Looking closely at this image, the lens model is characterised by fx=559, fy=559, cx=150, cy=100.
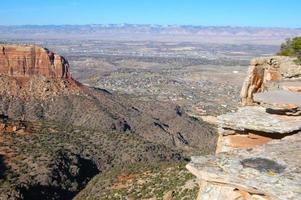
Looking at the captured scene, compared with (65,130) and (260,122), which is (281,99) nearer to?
(260,122)

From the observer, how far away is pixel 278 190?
8141 millimetres

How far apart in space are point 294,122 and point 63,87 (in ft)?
249

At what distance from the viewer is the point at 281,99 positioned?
11.7 metres

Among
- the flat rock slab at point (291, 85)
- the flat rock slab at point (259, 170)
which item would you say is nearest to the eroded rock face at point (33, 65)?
the flat rock slab at point (291, 85)

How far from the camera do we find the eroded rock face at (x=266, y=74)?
598 inches

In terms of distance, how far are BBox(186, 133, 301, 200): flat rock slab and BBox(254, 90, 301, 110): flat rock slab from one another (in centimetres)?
132

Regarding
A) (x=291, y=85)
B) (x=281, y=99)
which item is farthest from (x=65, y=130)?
(x=281, y=99)

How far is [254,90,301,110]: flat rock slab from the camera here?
36.4 ft

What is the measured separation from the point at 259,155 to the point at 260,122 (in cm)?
174

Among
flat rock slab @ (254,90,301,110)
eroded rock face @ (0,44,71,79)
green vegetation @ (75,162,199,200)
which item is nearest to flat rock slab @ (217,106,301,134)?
flat rock slab @ (254,90,301,110)

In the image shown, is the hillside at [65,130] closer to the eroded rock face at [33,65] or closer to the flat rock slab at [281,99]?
the eroded rock face at [33,65]

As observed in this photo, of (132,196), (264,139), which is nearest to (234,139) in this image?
(264,139)

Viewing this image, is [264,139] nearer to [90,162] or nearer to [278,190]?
[278,190]

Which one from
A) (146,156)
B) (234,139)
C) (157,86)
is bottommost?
(157,86)
